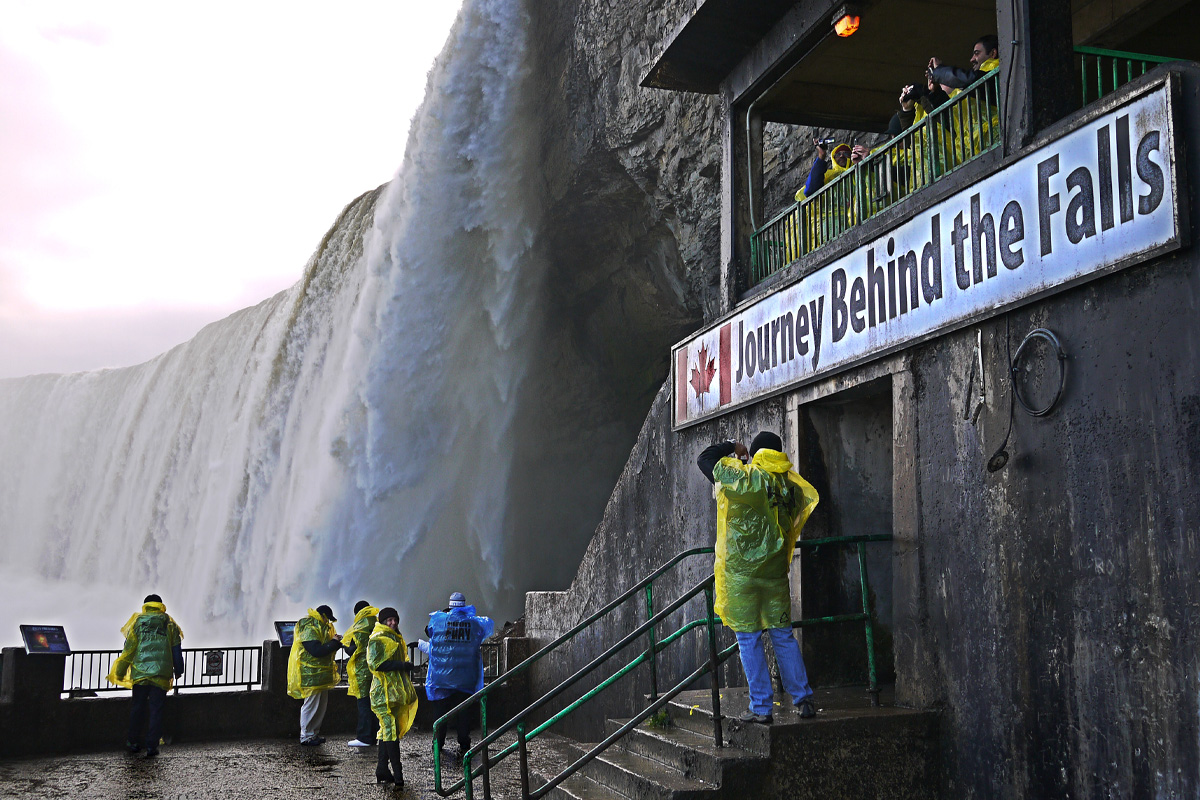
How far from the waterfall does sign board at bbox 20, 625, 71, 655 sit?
892 centimetres

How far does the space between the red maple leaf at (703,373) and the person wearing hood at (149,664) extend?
19.2 ft

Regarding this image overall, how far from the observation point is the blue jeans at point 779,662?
585cm

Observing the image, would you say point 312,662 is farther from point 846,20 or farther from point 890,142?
point 846,20

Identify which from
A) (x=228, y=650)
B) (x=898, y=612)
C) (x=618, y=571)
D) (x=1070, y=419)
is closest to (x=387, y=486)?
(x=228, y=650)

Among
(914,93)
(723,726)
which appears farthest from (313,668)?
(914,93)

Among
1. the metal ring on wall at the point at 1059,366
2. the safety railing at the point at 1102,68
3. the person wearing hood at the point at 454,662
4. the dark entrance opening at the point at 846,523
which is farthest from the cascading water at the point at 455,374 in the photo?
the metal ring on wall at the point at 1059,366

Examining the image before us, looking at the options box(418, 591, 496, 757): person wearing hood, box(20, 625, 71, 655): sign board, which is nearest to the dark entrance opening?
box(418, 591, 496, 757): person wearing hood

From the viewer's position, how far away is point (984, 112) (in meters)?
7.23

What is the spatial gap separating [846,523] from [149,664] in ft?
24.0

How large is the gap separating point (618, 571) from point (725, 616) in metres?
5.25

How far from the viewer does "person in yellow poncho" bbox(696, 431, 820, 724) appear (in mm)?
5859

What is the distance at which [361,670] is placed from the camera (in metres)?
10.2

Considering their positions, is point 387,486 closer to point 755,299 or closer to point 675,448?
point 675,448

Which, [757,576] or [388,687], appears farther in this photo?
[388,687]
